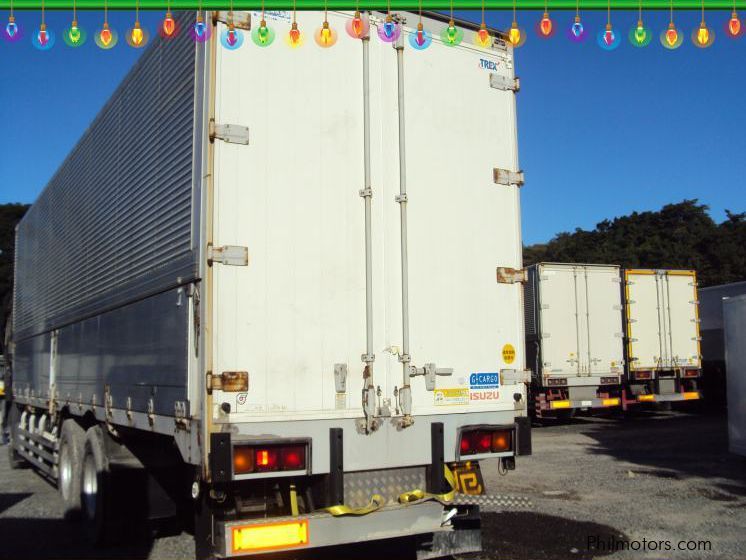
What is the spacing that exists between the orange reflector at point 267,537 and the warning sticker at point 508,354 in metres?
2.17

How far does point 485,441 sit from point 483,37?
325 cm

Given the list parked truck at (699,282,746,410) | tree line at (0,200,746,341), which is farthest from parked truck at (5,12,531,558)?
tree line at (0,200,746,341)

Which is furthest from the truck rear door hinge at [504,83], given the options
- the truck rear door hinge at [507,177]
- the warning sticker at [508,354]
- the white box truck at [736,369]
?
the white box truck at [736,369]

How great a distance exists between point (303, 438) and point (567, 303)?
1421 cm

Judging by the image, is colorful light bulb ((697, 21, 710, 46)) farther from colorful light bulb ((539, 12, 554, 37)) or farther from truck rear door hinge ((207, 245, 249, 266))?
truck rear door hinge ((207, 245, 249, 266))

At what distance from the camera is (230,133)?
17.8ft

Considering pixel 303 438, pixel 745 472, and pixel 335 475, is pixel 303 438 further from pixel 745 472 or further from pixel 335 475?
pixel 745 472

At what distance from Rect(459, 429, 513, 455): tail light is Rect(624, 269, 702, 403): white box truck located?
14.0 meters

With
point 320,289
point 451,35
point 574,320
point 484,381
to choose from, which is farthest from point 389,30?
point 574,320

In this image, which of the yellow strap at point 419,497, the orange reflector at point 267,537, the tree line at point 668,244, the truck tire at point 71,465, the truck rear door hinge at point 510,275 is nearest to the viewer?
the orange reflector at point 267,537

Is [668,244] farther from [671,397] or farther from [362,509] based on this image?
[362,509]

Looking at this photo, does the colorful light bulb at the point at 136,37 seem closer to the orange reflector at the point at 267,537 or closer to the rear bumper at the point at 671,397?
the orange reflector at the point at 267,537

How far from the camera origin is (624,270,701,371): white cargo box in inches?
763

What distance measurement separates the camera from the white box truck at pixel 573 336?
18406 millimetres
